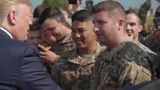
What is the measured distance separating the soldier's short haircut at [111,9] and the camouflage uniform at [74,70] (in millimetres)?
566

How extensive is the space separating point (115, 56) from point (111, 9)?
0.44 metres

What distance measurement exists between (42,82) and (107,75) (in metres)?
0.90

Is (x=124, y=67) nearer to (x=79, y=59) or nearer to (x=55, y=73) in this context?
(x=79, y=59)

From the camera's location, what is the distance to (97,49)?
3.98m

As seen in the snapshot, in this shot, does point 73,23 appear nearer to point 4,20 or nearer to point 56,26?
point 56,26

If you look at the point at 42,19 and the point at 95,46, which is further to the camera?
the point at 42,19

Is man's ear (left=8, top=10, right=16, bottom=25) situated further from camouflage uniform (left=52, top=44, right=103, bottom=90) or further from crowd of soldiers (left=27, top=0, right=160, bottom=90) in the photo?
camouflage uniform (left=52, top=44, right=103, bottom=90)

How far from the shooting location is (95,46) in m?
3.95

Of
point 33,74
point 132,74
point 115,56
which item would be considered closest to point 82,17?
point 115,56

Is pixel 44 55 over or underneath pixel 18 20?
underneath

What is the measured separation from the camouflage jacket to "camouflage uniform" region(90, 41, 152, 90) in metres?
1.06

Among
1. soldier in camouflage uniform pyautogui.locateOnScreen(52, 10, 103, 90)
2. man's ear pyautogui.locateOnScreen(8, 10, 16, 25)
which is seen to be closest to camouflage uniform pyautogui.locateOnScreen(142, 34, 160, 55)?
soldier in camouflage uniform pyautogui.locateOnScreen(52, 10, 103, 90)

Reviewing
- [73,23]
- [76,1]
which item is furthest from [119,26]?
[76,1]

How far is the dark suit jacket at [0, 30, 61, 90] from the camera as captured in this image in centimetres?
230
